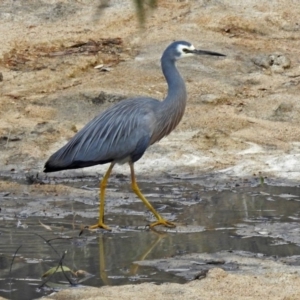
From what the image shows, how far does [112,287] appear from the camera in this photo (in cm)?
Answer: 524

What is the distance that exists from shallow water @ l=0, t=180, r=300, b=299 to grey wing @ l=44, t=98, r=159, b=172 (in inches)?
18.5

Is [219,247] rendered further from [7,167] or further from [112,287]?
[7,167]

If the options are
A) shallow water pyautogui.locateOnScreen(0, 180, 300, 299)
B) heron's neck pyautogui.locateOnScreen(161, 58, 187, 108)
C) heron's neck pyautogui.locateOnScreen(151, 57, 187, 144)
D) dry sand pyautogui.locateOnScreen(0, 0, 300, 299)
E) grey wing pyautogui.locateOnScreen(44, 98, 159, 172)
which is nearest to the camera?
shallow water pyautogui.locateOnScreen(0, 180, 300, 299)

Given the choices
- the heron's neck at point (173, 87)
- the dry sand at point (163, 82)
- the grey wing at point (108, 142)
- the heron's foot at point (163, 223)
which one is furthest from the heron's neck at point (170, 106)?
the heron's foot at point (163, 223)

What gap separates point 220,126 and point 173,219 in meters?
3.09

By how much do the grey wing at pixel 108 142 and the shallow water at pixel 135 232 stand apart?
0.47 m

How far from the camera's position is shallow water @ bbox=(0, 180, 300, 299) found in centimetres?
570

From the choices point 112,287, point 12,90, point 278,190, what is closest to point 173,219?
point 278,190

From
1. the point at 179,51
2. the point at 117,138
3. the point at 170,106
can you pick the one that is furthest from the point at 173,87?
the point at 117,138

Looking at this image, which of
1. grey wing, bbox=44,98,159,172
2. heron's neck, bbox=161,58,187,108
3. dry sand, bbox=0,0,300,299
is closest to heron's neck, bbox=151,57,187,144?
heron's neck, bbox=161,58,187,108

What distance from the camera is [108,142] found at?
7.35 metres

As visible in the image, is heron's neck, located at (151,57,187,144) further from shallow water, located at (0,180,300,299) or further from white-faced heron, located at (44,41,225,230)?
shallow water, located at (0,180,300,299)

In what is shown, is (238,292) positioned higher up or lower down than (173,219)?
higher up

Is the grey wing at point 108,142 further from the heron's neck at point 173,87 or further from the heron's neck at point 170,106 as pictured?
the heron's neck at point 173,87
